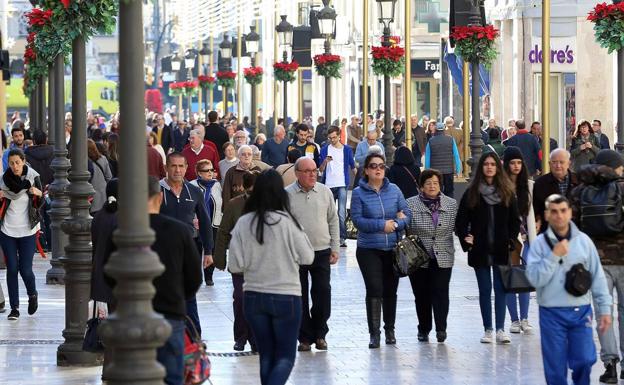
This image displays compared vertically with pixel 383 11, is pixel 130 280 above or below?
below

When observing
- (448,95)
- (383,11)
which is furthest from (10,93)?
(383,11)

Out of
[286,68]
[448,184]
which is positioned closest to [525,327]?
[448,184]

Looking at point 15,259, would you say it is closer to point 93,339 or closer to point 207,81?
point 93,339

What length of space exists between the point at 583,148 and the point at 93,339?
1452 centimetres

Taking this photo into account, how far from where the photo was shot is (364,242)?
1574 cm

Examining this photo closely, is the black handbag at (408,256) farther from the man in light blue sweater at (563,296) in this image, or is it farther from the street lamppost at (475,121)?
the street lamppost at (475,121)

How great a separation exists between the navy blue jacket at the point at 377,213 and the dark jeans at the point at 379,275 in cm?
8

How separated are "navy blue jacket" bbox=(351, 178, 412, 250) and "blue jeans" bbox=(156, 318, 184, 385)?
19.0 ft

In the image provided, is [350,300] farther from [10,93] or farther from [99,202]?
[10,93]

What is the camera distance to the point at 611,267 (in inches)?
523

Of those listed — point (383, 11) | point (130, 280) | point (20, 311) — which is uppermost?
point (383, 11)

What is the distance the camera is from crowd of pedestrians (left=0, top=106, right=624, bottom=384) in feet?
37.5

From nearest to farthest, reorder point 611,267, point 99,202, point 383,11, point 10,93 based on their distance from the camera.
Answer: point 611,267, point 99,202, point 383,11, point 10,93

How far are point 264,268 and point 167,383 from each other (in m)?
1.86
